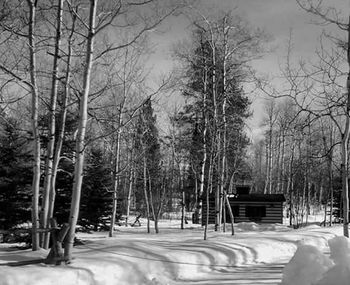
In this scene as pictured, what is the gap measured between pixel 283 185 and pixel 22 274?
49342mm

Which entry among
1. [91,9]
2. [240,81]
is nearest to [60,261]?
[91,9]

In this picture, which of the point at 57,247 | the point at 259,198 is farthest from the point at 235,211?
the point at 57,247

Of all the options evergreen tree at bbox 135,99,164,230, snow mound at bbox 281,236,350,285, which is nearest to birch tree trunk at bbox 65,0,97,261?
snow mound at bbox 281,236,350,285

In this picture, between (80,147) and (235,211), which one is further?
(235,211)

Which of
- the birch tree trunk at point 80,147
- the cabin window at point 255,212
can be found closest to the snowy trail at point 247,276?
the birch tree trunk at point 80,147

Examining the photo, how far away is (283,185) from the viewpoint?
175 feet

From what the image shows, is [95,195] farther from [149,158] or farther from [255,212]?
[255,212]

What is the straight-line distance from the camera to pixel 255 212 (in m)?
34.3

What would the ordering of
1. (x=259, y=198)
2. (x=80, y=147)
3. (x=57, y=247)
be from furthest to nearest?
1. (x=259, y=198)
2. (x=80, y=147)
3. (x=57, y=247)

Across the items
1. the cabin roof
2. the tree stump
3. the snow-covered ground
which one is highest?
the cabin roof

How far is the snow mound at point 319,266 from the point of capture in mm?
5617

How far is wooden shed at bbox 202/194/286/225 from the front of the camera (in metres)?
33.8

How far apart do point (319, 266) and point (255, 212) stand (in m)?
28.7

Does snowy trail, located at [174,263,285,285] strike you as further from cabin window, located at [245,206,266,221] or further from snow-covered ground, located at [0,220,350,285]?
cabin window, located at [245,206,266,221]
